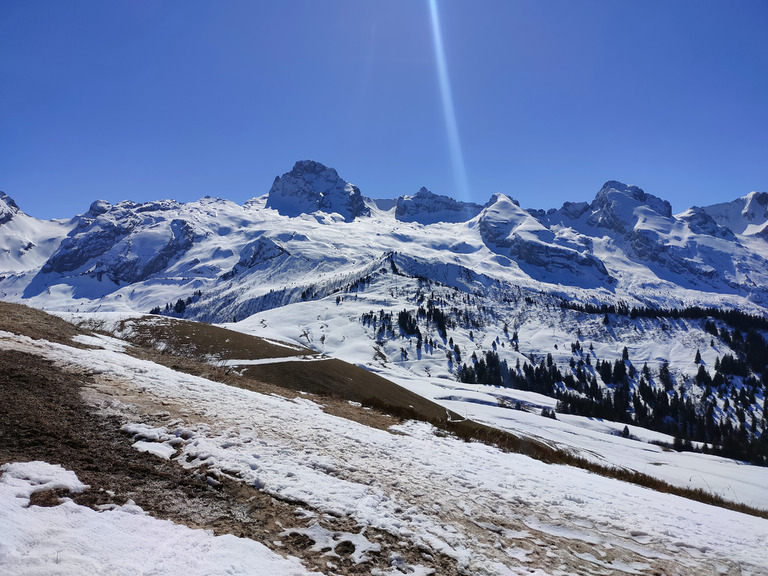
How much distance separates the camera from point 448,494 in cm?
1009

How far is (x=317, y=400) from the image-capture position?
65.4 ft

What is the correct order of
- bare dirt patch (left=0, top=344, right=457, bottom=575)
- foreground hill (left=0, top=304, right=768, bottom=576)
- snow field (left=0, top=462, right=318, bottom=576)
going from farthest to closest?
bare dirt patch (left=0, top=344, right=457, bottom=575)
foreground hill (left=0, top=304, right=768, bottom=576)
snow field (left=0, top=462, right=318, bottom=576)

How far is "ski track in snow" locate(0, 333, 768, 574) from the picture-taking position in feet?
26.5

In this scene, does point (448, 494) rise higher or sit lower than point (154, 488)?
higher

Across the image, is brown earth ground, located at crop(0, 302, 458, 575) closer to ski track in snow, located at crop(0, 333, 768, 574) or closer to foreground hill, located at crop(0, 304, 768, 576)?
foreground hill, located at crop(0, 304, 768, 576)

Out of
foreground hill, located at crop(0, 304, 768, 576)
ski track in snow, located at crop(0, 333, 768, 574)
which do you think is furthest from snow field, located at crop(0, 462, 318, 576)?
ski track in snow, located at crop(0, 333, 768, 574)

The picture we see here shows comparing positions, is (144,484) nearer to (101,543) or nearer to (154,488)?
(154,488)

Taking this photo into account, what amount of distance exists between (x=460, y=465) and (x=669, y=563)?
5.67 meters

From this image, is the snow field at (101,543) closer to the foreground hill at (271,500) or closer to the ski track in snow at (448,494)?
the foreground hill at (271,500)

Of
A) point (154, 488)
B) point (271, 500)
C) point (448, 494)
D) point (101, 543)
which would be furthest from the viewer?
point (448, 494)

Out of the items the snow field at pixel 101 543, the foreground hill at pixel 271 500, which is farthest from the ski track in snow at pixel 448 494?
the snow field at pixel 101 543

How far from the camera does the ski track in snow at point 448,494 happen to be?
8070mm

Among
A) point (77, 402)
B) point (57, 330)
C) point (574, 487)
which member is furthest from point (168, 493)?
point (57, 330)

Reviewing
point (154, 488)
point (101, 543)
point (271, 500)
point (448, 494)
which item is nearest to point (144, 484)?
point (154, 488)
